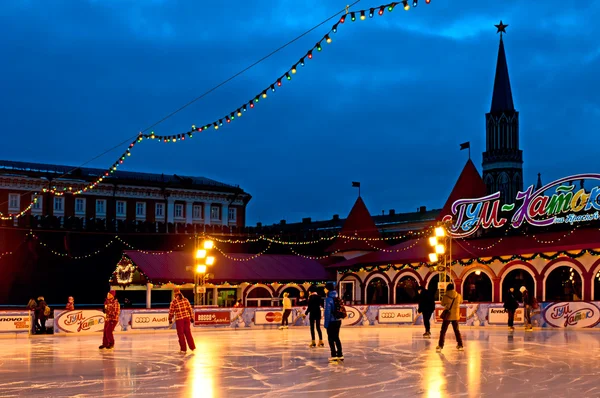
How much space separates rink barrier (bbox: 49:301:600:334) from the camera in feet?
97.0

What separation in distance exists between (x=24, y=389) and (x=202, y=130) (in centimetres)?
1361

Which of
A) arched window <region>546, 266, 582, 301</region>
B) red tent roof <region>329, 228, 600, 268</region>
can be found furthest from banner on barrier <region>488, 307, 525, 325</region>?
arched window <region>546, 266, 582, 301</region>

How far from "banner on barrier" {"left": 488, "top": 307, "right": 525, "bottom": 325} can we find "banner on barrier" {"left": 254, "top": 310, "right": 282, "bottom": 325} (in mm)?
8342

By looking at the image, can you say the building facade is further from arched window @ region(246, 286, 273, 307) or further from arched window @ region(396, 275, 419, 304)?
arched window @ region(396, 275, 419, 304)

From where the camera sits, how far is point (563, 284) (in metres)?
37.1

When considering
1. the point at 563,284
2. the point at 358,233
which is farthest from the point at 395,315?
the point at 358,233

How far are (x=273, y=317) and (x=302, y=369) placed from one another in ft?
63.3

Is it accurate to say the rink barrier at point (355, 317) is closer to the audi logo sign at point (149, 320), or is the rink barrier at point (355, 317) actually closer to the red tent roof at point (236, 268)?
the audi logo sign at point (149, 320)

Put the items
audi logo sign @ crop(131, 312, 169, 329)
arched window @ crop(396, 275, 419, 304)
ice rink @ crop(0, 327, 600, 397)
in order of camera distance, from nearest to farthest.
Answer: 1. ice rink @ crop(0, 327, 600, 397)
2. audi logo sign @ crop(131, 312, 169, 329)
3. arched window @ crop(396, 275, 419, 304)

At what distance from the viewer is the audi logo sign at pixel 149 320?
3072 centimetres

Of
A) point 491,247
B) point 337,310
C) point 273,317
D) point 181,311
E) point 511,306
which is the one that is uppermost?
point 491,247

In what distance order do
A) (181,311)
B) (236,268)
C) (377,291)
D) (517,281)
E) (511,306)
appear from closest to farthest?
1. (181,311)
2. (511,306)
3. (517,281)
4. (236,268)
5. (377,291)

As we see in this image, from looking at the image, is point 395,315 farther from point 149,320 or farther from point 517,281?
point 149,320

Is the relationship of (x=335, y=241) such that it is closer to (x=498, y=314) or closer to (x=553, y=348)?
(x=498, y=314)
